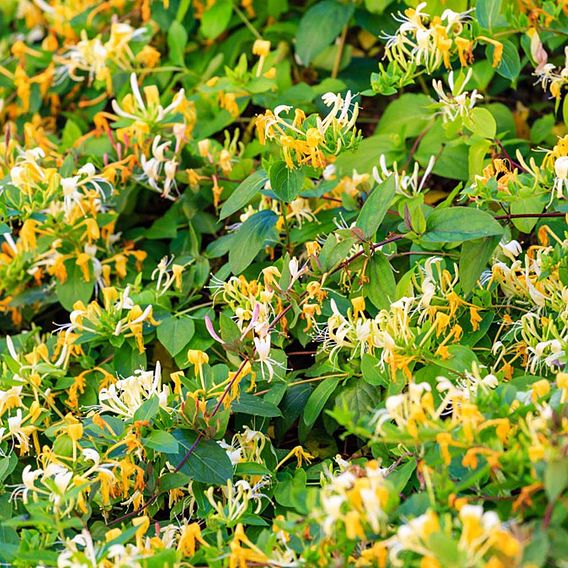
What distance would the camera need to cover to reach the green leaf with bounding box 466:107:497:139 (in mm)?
1225

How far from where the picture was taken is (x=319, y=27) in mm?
1655

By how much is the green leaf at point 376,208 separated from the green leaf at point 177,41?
716 millimetres

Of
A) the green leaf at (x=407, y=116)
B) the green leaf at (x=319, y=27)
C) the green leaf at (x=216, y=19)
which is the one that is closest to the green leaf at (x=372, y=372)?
the green leaf at (x=407, y=116)

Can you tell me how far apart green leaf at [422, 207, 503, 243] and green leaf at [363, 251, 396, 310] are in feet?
0.20

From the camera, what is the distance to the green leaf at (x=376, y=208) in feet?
3.54

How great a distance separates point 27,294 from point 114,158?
0.27 meters

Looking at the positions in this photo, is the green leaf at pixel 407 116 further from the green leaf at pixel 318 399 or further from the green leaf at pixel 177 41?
the green leaf at pixel 318 399

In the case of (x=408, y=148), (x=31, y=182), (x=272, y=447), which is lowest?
(x=272, y=447)

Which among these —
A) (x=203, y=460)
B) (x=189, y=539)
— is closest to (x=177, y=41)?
Answer: (x=203, y=460)

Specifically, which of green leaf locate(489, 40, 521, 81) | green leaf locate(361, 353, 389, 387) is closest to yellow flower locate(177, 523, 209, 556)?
green leaf locate(361, 353, 389, 387)

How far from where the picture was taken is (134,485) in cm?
103

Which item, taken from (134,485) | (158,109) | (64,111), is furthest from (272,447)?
(64,111)

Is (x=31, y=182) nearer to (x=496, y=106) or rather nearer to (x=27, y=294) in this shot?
(x=27, y=294)

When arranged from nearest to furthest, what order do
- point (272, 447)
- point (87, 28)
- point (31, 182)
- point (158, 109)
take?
point (272, 447)
point (31, 182)
point (158, 109)
point (87, 28)
